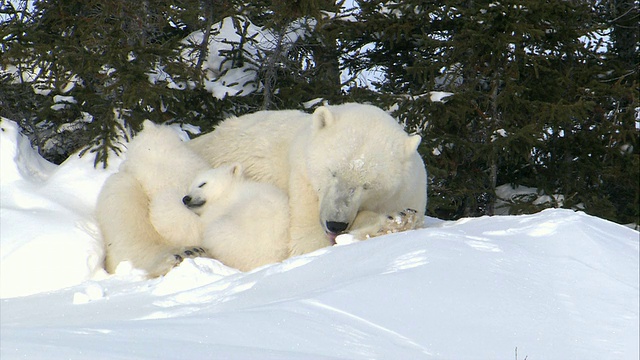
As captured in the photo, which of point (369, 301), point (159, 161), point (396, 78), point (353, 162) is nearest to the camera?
point (369, 301)

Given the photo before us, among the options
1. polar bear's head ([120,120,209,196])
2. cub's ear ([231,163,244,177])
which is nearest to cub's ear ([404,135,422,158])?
cub's ear ([231,163,244,177])

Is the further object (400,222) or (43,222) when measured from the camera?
(43,222)

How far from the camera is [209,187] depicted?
497 centimetres

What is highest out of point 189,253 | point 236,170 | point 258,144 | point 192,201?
point 258,144

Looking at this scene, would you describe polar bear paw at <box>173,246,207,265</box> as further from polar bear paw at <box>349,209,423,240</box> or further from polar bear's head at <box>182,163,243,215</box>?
polar bear paw at <box>349,209,423,240</box>

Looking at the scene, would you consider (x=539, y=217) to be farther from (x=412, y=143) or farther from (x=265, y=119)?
(x=265, y=119)

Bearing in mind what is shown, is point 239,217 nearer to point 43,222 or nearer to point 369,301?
point 43,222

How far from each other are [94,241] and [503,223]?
2516 millimetres

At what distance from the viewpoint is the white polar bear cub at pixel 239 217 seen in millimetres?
4559

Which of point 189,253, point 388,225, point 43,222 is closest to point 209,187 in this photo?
point 189,253

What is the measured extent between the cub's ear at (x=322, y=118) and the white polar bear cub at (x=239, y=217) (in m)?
0.50

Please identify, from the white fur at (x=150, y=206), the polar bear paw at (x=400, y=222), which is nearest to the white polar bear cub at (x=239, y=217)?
the white fur at (x=150, y=206)

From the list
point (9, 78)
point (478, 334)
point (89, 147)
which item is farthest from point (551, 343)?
point (9, 78)

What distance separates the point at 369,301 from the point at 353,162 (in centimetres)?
200
